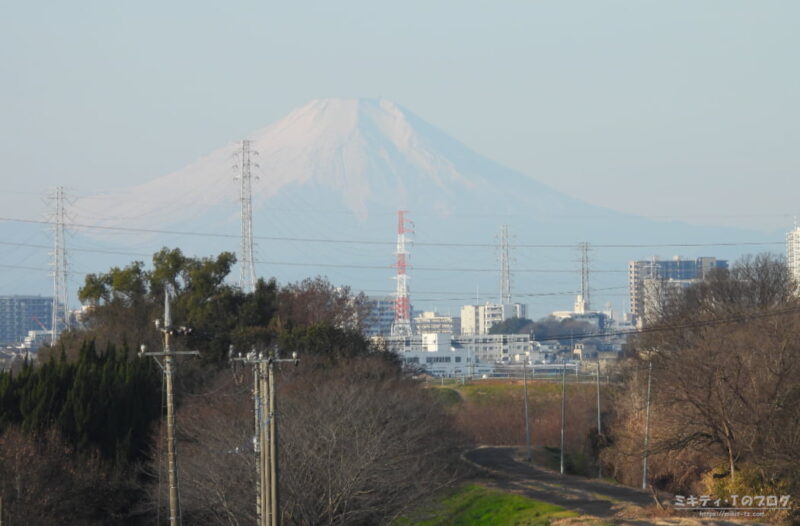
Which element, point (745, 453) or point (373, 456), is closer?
point (373, 456)

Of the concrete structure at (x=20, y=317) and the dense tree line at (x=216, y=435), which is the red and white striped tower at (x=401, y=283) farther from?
the dense tree line at (x=216, y=435)

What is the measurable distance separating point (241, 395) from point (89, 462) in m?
7.46

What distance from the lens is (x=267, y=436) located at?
1065 inches

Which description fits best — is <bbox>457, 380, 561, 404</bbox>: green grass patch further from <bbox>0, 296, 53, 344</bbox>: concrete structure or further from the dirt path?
<bbox>0, 296, 53, 344</bbox>: concrete structure

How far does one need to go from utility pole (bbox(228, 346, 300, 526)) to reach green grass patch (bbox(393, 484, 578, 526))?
1116cm

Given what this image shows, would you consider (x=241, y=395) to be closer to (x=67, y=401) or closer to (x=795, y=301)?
(x=67, y=401)

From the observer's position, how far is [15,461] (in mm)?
37156

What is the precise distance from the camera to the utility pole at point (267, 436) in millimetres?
25203

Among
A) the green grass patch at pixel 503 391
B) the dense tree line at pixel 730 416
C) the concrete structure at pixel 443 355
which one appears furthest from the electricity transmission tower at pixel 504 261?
the dense tree line at pixel 730 416

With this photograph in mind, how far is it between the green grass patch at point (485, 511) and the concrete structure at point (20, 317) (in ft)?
476

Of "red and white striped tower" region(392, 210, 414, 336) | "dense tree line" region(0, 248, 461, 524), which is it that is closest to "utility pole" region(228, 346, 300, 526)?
"dense tree line" region(0, 248, 461, 524)

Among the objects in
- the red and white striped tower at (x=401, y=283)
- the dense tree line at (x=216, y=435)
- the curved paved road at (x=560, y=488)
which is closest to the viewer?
the dense tree line at (x=216, y=435)

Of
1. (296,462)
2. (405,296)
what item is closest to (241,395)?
(296,462)

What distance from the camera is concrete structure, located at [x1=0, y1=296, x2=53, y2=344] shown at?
183 metres
